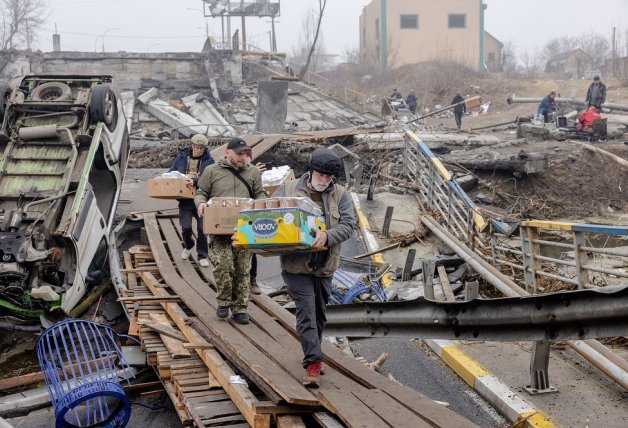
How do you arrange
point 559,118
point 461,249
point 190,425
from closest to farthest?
point 190,425 < point 461,249 < point 559,118

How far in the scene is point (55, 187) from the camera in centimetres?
1007

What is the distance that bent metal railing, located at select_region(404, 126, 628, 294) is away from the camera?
711 cm

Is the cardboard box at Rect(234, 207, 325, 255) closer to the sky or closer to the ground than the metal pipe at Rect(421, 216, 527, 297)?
closer to the sky

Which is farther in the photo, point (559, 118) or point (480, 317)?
point (559, 118)

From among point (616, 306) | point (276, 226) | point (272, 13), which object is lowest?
point (616, 306)

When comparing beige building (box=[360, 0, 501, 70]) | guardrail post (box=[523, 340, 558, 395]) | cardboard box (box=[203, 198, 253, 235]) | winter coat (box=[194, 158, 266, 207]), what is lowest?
guardrail post (box=[523, 340, 558, 395])

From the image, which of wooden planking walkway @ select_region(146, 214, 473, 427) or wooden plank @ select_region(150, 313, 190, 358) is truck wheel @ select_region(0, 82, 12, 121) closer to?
wooden planking walkway @ select_region(146, 214, 473, 427)

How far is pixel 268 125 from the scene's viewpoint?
24.8 meters

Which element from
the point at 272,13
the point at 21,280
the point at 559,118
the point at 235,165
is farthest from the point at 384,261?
the point at 272,13

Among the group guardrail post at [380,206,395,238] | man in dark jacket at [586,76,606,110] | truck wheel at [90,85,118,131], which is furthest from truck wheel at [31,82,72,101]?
man in dark jacket at [586,76,606,110]

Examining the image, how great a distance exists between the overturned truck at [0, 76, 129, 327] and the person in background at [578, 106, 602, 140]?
13.8m

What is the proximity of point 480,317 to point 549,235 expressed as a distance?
27.2 feet

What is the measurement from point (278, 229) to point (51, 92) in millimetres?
7712

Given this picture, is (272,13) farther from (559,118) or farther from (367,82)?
(559,118)
